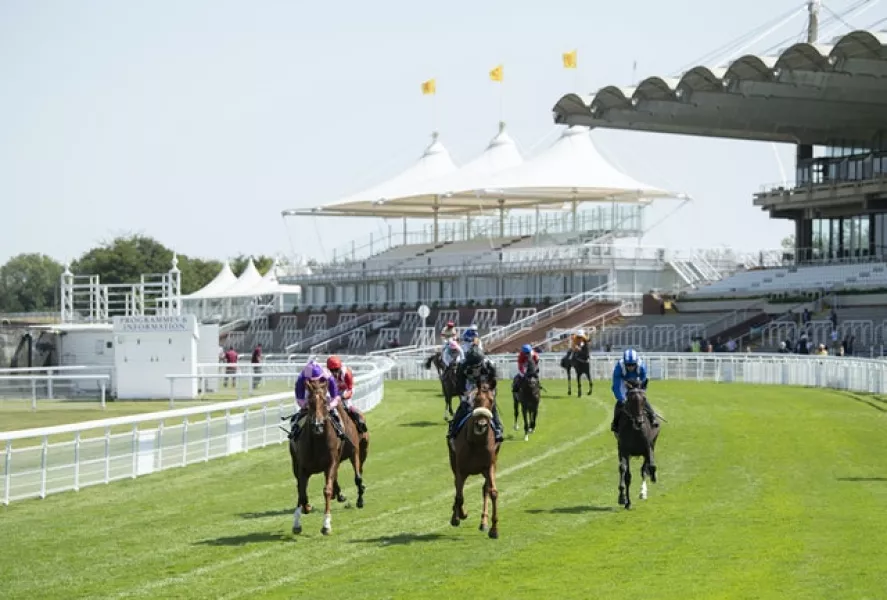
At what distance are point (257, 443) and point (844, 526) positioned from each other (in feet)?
47.1

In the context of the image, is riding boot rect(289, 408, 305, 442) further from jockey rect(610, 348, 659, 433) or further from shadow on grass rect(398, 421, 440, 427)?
shadow on grass rect(398, 421, 440, 427)

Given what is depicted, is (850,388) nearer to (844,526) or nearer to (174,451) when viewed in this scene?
(174,451)

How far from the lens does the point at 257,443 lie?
2778 centimetres

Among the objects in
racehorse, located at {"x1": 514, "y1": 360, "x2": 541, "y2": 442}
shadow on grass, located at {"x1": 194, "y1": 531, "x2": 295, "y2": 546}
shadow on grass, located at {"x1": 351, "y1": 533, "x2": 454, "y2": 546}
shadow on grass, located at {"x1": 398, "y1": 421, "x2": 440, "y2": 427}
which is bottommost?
shadow on grass, located at {"x1": 398, "y1": 421, "x2": 440, "y2": 427}

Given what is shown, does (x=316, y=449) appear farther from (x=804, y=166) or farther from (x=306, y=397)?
(x=804, y=166)

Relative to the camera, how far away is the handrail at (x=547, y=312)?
2672 inches

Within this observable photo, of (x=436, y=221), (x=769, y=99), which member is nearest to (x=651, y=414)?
(x=769, y=99)

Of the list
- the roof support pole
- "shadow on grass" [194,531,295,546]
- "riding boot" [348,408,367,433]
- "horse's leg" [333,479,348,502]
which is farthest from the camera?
the roof support pole

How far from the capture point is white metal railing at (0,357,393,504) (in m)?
19.5

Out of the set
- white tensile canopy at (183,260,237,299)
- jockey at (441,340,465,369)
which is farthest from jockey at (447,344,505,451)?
white tensile canopy at (183,260,237,299)

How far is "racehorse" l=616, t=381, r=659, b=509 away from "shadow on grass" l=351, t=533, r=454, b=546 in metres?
2.85

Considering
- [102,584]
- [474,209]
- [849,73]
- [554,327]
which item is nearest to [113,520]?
[102,584]

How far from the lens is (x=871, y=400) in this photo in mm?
37062

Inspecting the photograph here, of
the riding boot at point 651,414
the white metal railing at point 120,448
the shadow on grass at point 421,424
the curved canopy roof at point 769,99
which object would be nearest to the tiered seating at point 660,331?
the curved canopy roof at point 769,99
